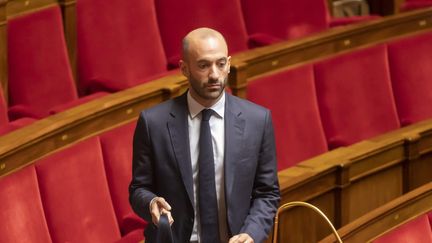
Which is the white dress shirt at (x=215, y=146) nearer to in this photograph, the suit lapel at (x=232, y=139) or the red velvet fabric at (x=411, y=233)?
the suit lapel at (x=232, y=139)

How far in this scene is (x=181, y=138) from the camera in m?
0.47

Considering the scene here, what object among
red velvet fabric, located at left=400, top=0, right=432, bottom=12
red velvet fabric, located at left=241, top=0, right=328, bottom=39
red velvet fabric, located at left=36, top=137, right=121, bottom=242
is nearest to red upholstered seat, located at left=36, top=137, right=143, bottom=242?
red velvet fabric, located at left=36, top=137, right=121, bottom=242

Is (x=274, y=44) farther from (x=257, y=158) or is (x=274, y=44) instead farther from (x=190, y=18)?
(x=257, y=158)

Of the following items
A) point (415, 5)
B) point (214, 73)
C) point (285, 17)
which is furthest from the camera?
point (415, 5)

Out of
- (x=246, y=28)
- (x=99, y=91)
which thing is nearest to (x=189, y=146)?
(x=99, y=91)

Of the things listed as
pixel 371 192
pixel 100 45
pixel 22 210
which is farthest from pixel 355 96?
pixel 22 210

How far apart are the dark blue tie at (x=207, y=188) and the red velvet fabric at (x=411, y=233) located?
0.18m

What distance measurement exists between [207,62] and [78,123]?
0.25m

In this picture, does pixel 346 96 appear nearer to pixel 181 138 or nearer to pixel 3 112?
pixel 3 112

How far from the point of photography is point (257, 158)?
48 centimetres

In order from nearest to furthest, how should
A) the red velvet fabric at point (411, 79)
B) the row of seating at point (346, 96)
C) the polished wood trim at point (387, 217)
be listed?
the polished wood trim at point (387, 217), the row of seating at point (346, 96), the red velvet fabric at point (411, 79)

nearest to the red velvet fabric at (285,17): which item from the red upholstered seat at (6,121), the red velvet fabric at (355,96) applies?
the red velvet fabric at (355,96)

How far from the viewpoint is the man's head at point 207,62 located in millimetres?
450

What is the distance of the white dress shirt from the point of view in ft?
1.55
